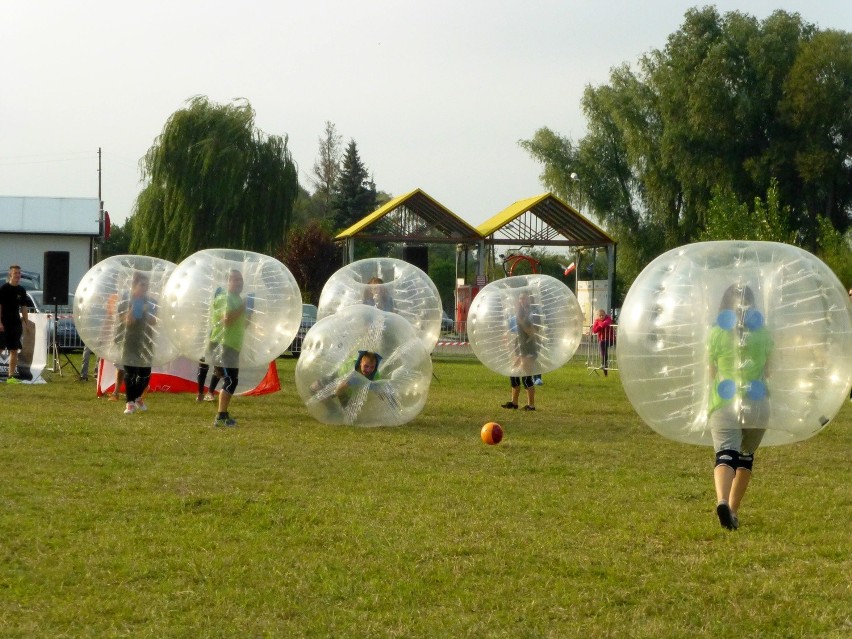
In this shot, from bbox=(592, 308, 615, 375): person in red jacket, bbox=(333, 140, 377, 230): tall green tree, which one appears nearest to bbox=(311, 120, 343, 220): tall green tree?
bbox=(333, 140, 377, 230): tall green tree

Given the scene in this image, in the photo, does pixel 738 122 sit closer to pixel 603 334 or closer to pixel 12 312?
pixel 603 334

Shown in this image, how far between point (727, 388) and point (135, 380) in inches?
372

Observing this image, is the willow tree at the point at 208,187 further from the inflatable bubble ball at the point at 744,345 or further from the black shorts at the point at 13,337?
the inflatable bubble ball at the point at 744,345

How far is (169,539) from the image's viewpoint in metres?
7.09

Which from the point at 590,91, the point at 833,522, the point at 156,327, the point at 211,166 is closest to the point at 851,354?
the point at 833,522

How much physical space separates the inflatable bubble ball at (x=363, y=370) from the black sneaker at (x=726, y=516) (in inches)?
239

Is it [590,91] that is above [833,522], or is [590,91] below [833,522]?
above

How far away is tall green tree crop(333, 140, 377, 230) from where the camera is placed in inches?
3307

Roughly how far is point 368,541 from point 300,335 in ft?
71.8

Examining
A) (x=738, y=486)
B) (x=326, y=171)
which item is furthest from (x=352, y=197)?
(x=738, y=486)

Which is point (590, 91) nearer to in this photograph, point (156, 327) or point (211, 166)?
point (211, 166)

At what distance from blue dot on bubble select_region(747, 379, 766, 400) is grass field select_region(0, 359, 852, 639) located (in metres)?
0.94

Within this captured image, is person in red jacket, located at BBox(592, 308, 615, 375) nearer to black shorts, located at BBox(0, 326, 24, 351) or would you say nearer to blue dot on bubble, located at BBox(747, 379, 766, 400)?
black shorts, located at BBox(0, 326, 24, 351)

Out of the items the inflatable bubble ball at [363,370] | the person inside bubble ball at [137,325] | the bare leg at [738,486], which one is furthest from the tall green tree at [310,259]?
the bare leg at [738,486]
